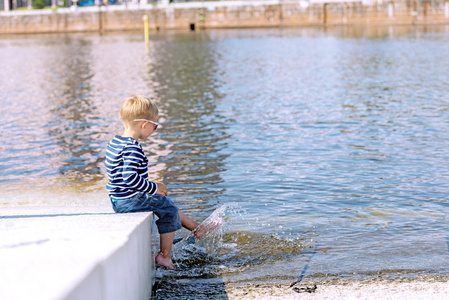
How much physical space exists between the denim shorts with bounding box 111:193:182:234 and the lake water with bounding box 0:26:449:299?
16.1 inches

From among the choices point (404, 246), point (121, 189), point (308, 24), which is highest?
point (308, 24)

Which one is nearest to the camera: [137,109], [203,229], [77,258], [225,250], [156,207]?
[77,258]

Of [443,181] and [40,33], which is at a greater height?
[40,33]

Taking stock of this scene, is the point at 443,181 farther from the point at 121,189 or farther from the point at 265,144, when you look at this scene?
the point at 121,189

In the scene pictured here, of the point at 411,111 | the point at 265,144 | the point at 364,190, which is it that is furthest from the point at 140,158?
the point at 411,111

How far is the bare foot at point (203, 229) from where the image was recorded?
538cm

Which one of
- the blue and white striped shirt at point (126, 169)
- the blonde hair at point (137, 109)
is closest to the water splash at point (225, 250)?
the blue and white striped shirt at point (126, 169)

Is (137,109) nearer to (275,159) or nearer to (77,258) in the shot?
(77,258)

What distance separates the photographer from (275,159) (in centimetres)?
988

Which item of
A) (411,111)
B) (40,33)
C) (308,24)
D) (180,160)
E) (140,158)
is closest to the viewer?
(140,158)

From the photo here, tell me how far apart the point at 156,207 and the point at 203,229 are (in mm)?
809

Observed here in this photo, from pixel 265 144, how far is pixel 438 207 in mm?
4344

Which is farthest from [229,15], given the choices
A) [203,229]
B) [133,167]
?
[133,167]

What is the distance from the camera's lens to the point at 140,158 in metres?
4.55
